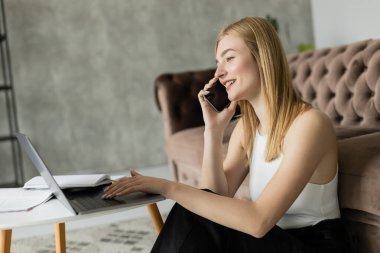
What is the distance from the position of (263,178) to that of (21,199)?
75cm

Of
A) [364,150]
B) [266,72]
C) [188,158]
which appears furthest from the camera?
[188,158]

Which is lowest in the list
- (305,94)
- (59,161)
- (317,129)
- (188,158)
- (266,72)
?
(59,161)

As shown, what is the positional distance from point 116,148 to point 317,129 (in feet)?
12.5

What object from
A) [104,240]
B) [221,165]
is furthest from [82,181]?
[104,240]

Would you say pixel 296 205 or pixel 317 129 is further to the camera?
pixel 296 205

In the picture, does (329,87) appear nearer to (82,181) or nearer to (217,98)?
(217,98)

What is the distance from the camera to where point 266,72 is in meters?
1.49

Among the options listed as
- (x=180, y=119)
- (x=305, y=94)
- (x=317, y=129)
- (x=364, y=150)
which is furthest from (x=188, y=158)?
(x=317, y=129)

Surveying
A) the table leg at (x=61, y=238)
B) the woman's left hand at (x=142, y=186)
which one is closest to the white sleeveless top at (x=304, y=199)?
the woman's left hand at (x=142, y=186)

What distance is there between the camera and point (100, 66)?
16.3 ft

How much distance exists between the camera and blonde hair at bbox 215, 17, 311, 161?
1483 mm

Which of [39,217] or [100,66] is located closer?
[39,217]

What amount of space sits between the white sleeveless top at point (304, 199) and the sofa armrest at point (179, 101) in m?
2.07

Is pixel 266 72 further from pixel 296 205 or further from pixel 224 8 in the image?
pixel 224 8
